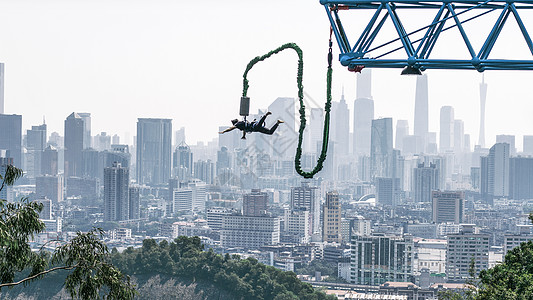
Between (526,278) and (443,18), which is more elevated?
(443,18)

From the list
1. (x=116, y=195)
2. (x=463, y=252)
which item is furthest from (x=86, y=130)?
(x=463, y=252)

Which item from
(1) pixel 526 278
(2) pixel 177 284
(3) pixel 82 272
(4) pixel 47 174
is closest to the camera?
(3) pixel 82 272

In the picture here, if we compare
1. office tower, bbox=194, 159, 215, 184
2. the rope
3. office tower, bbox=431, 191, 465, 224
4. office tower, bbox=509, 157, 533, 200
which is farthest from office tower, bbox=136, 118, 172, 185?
the rope

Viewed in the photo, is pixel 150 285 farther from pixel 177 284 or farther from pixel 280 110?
pixel 280 110

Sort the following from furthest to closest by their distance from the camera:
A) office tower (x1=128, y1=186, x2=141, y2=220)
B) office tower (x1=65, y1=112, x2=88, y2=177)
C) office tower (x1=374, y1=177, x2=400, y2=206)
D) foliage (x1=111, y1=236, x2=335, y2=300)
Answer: office tower (x1=65, y1=112, x2=88, y2=177)
office tower (x1=374, y1=177, x2=400, y2=206)
office tower (x1=128, y1=186, x2=141, y2=220)
foliage (x1=111, y1=236, x2=335, y2=300)

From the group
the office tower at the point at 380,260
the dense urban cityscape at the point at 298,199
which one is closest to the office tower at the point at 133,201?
the dense urban cityscape at the point at 298,199

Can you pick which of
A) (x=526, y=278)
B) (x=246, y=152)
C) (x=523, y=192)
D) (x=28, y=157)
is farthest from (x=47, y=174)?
(x=526, y=278)

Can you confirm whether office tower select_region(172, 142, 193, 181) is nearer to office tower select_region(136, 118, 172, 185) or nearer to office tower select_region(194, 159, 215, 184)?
office tower select_region(136, 118, 172, 185)
